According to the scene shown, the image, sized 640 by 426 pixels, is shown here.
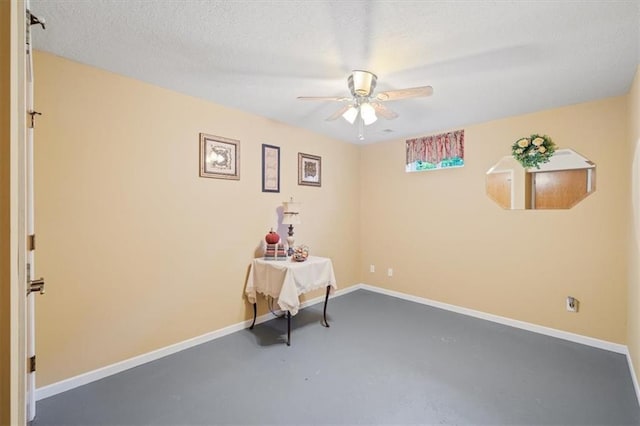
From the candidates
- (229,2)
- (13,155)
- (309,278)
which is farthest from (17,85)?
(309,278)

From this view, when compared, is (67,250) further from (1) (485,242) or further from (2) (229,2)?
(1) (485,242)

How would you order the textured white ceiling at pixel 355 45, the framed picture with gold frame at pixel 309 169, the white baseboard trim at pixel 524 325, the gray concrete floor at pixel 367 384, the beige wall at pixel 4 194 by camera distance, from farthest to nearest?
the framed picture with gold frame at pixel 309 169 < the white baseboard trim at pixel 524 325 < the gray concrete floor at pixel 367 384 < the textured white ceiling at pixel 355 45 < the beige wall at pixel 4 194

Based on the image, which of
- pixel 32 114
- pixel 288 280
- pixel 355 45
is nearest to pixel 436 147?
pixel 355 45

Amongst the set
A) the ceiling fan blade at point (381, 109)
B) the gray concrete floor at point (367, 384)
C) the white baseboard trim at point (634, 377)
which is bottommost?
the gray concrete floor at point (367, 384)

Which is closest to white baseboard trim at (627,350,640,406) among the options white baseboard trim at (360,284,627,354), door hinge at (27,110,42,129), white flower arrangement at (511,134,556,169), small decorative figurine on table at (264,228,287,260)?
white baseboard trim at (360,284,627,354)

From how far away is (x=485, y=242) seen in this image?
11.7 ft

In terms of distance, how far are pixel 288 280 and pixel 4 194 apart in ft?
7.37

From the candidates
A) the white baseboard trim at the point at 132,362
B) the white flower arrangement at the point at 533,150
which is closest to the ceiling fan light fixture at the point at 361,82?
the white flower arrangement at the point at 533,150

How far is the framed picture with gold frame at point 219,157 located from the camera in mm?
2910

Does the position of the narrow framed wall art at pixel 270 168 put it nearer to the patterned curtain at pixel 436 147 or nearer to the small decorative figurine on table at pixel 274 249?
the small decorative figurine on table at pixel 274 249

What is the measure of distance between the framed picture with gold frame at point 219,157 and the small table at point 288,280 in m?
1.03

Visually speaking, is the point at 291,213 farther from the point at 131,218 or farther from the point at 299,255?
the point at 131,218

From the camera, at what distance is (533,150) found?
3.19m

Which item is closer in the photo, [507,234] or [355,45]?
[355,45]
